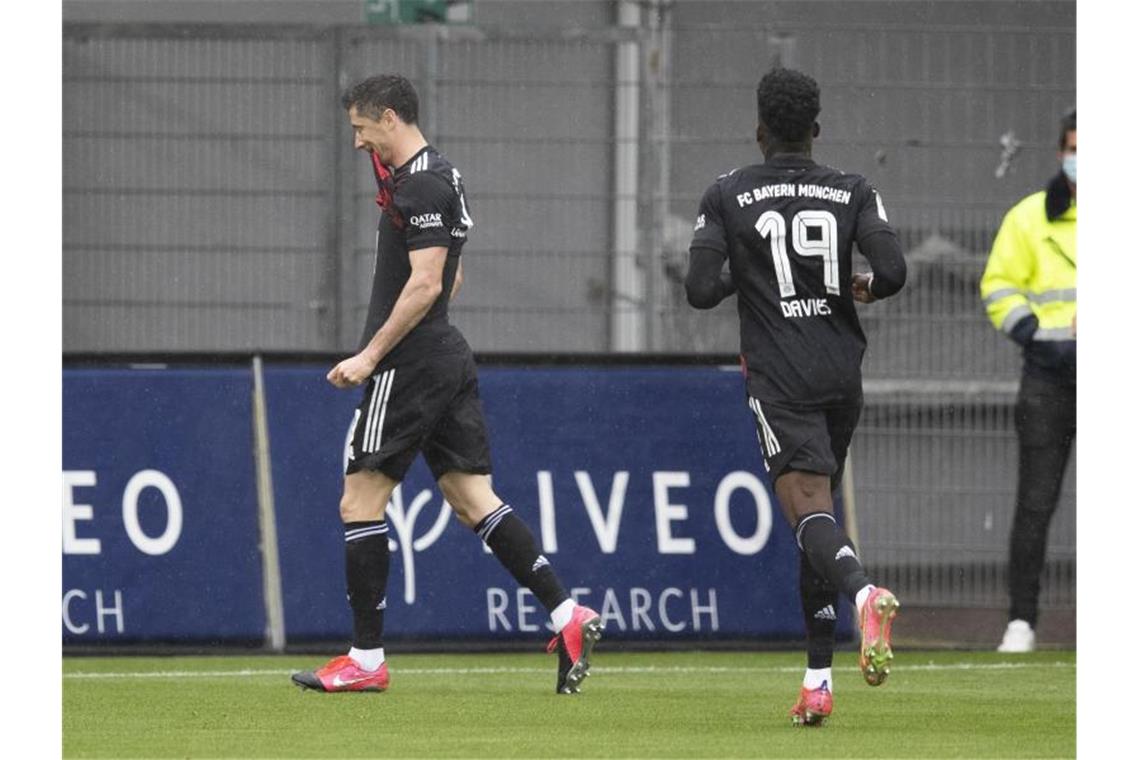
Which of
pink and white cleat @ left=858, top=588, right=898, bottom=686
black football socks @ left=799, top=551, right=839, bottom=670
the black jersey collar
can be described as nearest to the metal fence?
the black jersey collar

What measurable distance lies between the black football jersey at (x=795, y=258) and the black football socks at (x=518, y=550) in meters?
1.19

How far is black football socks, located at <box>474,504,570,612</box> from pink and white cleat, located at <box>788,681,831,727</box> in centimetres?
109

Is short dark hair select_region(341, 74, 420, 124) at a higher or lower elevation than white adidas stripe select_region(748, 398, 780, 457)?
higher

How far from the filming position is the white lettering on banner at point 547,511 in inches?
378

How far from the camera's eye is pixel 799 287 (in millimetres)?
6715

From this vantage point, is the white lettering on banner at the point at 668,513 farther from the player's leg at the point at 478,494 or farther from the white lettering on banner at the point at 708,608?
the player's leg at the point at 478,494

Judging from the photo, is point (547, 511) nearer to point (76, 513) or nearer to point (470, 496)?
point (76, 513)

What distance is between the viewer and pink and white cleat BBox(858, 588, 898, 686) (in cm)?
607

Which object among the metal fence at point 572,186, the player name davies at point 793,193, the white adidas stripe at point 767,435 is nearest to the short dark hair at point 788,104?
the player name davies at point 793,193

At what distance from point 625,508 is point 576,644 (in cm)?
222

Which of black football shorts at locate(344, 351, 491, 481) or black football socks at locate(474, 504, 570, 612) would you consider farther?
black football socks at locate(474, 504, 570, 612)

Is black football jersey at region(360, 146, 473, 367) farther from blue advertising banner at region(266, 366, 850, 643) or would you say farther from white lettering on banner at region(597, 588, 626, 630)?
white lettering on banner at region(597, 588, 626, 630)

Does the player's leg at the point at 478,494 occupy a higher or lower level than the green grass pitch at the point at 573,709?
higher
